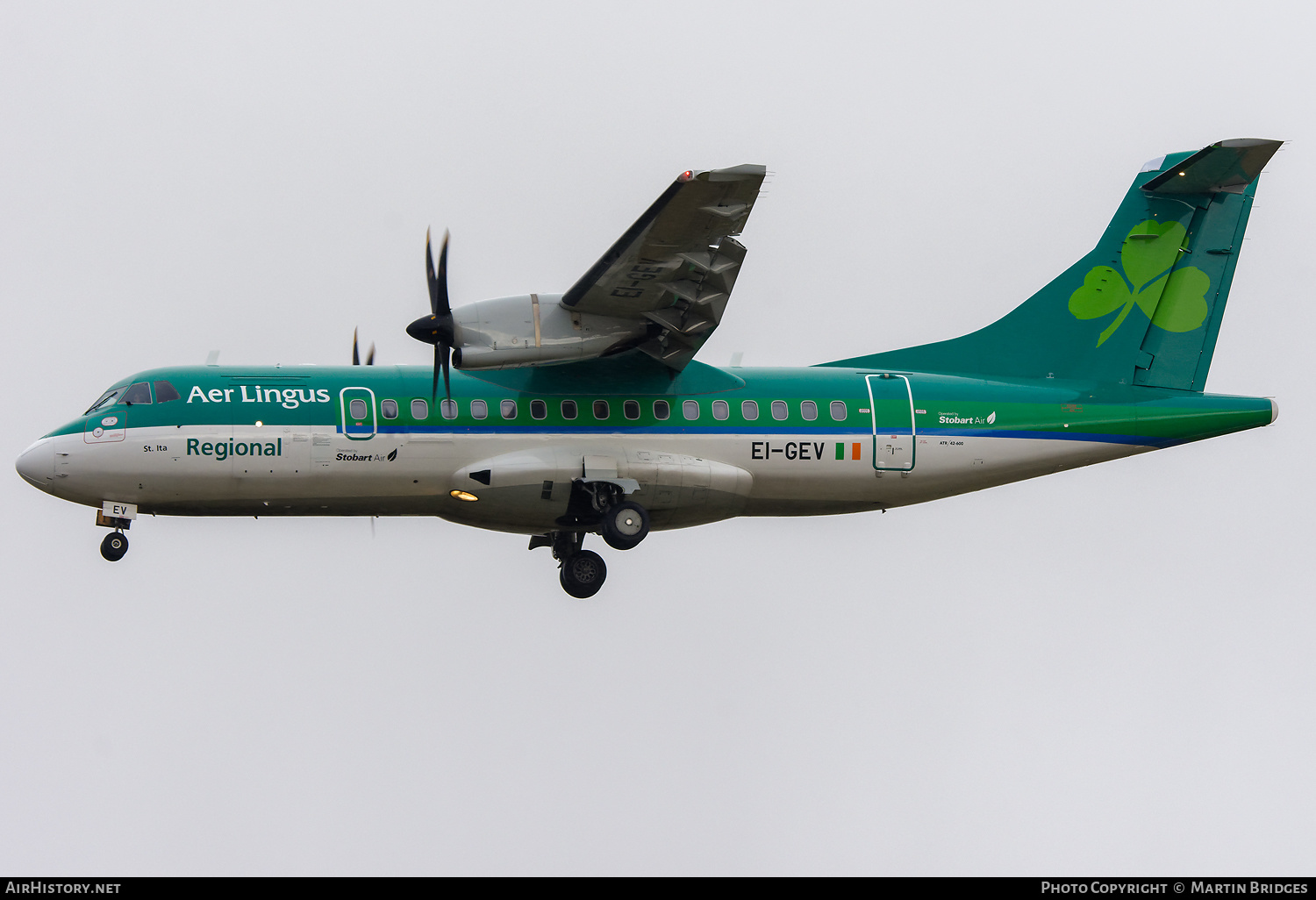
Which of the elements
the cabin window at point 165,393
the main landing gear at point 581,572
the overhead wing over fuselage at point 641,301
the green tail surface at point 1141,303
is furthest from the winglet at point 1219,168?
the cabin window at point 165,393

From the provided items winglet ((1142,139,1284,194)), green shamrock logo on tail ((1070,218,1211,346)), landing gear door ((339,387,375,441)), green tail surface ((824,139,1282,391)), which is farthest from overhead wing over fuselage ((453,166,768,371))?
winglet ((1142,139,1284,194))

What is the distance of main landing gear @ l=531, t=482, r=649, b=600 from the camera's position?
20.6m

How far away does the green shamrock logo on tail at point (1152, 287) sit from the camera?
23.2 metres

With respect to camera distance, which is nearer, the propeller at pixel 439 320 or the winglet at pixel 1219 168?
the propeller at pixel 439 320

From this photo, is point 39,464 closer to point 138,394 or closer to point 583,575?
point 138,394

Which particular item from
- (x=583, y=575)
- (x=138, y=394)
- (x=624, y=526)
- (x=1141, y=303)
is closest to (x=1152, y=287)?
(x=1141, y=303)

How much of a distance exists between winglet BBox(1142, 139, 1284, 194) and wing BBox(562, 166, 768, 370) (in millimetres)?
7469

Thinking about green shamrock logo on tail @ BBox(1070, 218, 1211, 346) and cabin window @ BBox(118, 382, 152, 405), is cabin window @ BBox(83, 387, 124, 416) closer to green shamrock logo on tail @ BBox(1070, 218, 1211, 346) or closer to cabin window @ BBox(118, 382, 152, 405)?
cabin window @ BBox(118, 382, 152, 405)

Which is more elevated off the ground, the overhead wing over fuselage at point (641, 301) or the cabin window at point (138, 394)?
the overhead wing over fuselage at point (641, 301)

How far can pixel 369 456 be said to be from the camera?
797 inches

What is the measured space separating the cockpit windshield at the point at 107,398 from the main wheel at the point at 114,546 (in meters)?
1.59

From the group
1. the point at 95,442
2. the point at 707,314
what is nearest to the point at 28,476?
the point at 95,442

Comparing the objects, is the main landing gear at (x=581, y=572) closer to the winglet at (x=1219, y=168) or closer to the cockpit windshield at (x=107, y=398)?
the cockpit windshield at (x=107, y=398)

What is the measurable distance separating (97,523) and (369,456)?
3494mm
